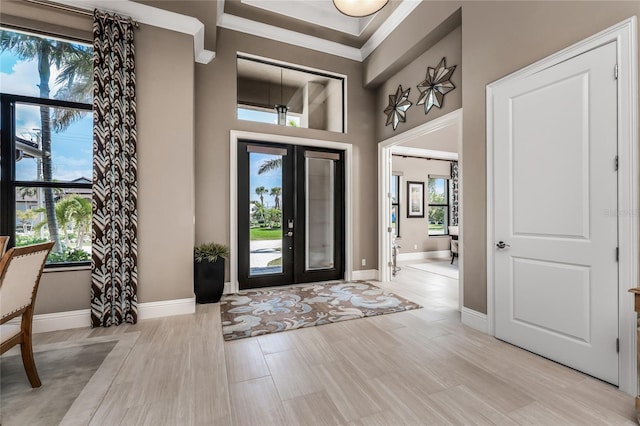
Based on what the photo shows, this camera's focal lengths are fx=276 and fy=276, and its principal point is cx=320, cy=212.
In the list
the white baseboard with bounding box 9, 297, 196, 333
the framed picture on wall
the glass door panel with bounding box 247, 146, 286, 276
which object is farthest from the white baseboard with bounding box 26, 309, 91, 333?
the framed picture on wall

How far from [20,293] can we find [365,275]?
4.43 m

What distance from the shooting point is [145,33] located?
328 centimetres

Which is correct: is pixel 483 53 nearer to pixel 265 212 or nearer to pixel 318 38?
pixel 318 38

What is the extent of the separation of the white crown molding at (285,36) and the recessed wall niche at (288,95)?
1.19 ft

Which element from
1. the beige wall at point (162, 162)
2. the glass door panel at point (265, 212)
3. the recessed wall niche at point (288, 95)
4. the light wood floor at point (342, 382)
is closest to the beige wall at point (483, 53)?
the light wood floor at point (342, 382)

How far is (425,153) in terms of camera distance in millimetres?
7691

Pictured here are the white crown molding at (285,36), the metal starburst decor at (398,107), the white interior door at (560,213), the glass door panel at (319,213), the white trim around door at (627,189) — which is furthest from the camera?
the glass door panel at (319,213)

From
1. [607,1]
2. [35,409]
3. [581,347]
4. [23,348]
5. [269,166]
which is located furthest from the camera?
[269,166]

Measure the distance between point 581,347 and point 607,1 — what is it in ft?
8.52

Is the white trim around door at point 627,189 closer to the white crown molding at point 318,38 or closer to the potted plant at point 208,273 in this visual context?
the white crown molding at point 318,38

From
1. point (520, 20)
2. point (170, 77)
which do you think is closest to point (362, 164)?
point (520, 20)

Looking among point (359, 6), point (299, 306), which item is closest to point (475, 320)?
point (299, 306)

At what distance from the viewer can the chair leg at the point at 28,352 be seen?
190cm

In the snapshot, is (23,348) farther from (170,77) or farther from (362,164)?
(362,164)
